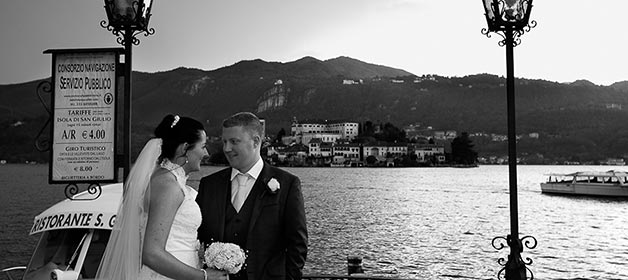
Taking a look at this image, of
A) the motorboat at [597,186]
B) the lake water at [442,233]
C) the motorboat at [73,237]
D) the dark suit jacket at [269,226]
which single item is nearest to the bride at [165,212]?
the dark suit jacket at [269,226]

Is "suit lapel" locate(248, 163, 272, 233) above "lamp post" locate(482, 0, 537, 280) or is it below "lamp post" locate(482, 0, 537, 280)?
below

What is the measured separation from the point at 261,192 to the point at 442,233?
156ft

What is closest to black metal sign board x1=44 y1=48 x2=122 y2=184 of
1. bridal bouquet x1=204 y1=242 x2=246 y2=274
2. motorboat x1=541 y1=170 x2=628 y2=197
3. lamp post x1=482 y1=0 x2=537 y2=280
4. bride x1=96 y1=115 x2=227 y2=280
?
A: bride x1=96 y1=115 x2=227 y2=280

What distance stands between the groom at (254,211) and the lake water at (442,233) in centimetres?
2128

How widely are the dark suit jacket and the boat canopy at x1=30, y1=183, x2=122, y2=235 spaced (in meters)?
4.57

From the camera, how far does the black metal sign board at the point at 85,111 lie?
23.3ft

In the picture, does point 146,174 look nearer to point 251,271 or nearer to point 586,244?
point 251,271

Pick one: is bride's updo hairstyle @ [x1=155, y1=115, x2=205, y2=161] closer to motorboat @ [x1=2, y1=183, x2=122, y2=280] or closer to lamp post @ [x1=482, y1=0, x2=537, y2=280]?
lamp post @ [x1=482, y1=0, x2=537, y2=280]

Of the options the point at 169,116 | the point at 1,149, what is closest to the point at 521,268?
the point at 169,116

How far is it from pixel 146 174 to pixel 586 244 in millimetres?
47822

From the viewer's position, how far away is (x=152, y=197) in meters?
4.30

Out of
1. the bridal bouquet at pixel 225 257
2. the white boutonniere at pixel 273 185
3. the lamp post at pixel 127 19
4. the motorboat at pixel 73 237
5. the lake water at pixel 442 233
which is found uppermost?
the lamp post at pixel 127 19

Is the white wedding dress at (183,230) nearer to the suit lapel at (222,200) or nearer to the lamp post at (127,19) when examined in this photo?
the suit lapel at (222,200)

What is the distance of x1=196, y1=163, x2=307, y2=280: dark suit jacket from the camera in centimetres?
462
